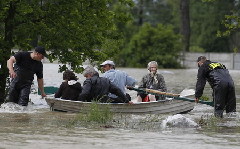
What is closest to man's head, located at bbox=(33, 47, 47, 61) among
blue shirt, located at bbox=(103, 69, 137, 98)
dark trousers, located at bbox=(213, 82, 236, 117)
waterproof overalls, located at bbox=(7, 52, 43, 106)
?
waterproof overalls, located at bbox=(7, 52, 43, 106)

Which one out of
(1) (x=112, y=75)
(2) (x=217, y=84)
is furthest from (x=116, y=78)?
(2) (x=217, y=84)

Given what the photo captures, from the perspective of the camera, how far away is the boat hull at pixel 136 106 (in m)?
16.8

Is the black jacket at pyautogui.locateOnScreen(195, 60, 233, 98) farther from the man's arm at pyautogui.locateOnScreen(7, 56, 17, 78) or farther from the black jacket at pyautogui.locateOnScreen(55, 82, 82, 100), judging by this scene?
the man's arm at pyautogui.locateOnScreen(7, 56, 17, 78)

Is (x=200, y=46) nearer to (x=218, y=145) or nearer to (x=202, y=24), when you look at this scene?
(x=202, y=24)

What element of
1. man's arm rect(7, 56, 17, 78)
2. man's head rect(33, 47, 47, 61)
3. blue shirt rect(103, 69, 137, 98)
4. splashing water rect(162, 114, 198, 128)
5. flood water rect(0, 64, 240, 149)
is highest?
man's head rect(33, 47, 47, 61)

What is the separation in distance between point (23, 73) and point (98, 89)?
1.93 metres

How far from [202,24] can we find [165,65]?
19585 millimetres

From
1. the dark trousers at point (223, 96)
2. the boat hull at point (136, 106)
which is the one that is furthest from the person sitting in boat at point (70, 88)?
the dark trousers at point (223, 96)

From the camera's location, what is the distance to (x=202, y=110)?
19.2 metres

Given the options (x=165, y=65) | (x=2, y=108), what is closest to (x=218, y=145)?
(x=2, y=108)

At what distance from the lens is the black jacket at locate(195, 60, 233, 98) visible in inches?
624

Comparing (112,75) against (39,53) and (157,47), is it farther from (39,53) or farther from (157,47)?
(157,47)

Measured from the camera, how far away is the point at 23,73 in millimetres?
17453

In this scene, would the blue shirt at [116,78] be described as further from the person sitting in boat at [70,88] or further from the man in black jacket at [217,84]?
the man in black jacket at [217,84]
